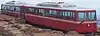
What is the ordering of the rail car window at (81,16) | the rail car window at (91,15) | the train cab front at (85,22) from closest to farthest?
the train cab front at (85,22), the rail car window at (81,16), the rail car window at (91,15)

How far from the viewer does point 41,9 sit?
23.9 m

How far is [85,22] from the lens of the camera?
18.2 meters

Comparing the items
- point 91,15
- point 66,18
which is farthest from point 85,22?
point 66,18

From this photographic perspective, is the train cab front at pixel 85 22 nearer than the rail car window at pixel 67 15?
Yes

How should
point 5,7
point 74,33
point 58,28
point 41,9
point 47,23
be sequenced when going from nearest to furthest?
point 74,33 → point 58,28 → point 47,23 → point 41,9 → point 5,7

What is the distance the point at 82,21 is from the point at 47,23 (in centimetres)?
469

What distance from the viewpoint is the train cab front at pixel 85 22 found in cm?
1819

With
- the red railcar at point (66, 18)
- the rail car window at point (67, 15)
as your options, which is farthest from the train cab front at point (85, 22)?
the rail car window at point (67, 15)

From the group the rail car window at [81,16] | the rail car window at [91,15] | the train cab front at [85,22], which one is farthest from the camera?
the rail car window at [91,15]

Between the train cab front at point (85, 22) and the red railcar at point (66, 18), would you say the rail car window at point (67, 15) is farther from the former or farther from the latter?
the train cab front at point (85, 22)

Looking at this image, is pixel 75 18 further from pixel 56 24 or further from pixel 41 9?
pixel 41 9

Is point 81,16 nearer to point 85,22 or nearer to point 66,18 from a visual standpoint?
point 85,22

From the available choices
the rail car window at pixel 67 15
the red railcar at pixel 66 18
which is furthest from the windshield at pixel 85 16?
the rail car window at pixel 67 15

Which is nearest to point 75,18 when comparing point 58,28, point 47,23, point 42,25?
point 58,28
